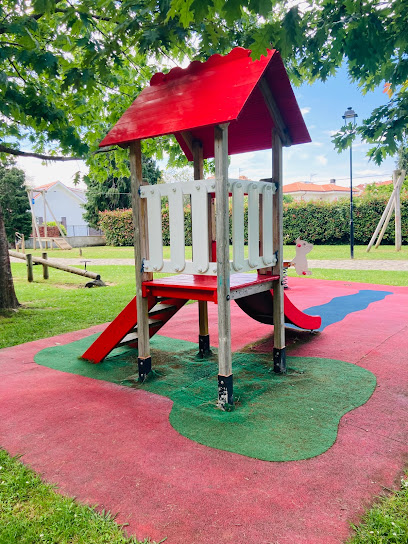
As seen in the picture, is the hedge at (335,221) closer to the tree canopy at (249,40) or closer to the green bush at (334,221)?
the green bush at (334,221)

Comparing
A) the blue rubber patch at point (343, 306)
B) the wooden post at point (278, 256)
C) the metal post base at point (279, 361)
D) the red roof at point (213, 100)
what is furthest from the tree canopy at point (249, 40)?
the blue rubber patch at point (343, 306)

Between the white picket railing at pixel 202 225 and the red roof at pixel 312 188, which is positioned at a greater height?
the red roof at pixel 312 188

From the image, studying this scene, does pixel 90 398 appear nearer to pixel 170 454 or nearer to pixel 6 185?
pixel 170 454

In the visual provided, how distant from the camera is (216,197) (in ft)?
11.4

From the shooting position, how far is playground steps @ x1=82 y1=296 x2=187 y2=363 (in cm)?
459

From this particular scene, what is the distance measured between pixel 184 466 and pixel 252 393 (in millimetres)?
1330

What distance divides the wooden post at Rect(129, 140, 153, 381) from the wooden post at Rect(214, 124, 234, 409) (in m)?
1.00

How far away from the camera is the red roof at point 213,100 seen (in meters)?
3.40

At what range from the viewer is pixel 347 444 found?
2.96 m

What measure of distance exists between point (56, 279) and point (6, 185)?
21.4 metres

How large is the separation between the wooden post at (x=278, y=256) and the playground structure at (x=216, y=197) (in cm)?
1

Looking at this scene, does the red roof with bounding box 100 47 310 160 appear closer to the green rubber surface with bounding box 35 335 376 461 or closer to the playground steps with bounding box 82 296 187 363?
the playground steps with bounding box 82 296 187 363

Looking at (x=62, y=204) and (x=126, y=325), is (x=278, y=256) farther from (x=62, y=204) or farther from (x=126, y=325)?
(x=62, y=204)

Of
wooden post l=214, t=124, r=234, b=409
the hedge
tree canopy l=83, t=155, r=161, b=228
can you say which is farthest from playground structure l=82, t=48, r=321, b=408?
tree canopy l=83, t=155, r=161, b=228
